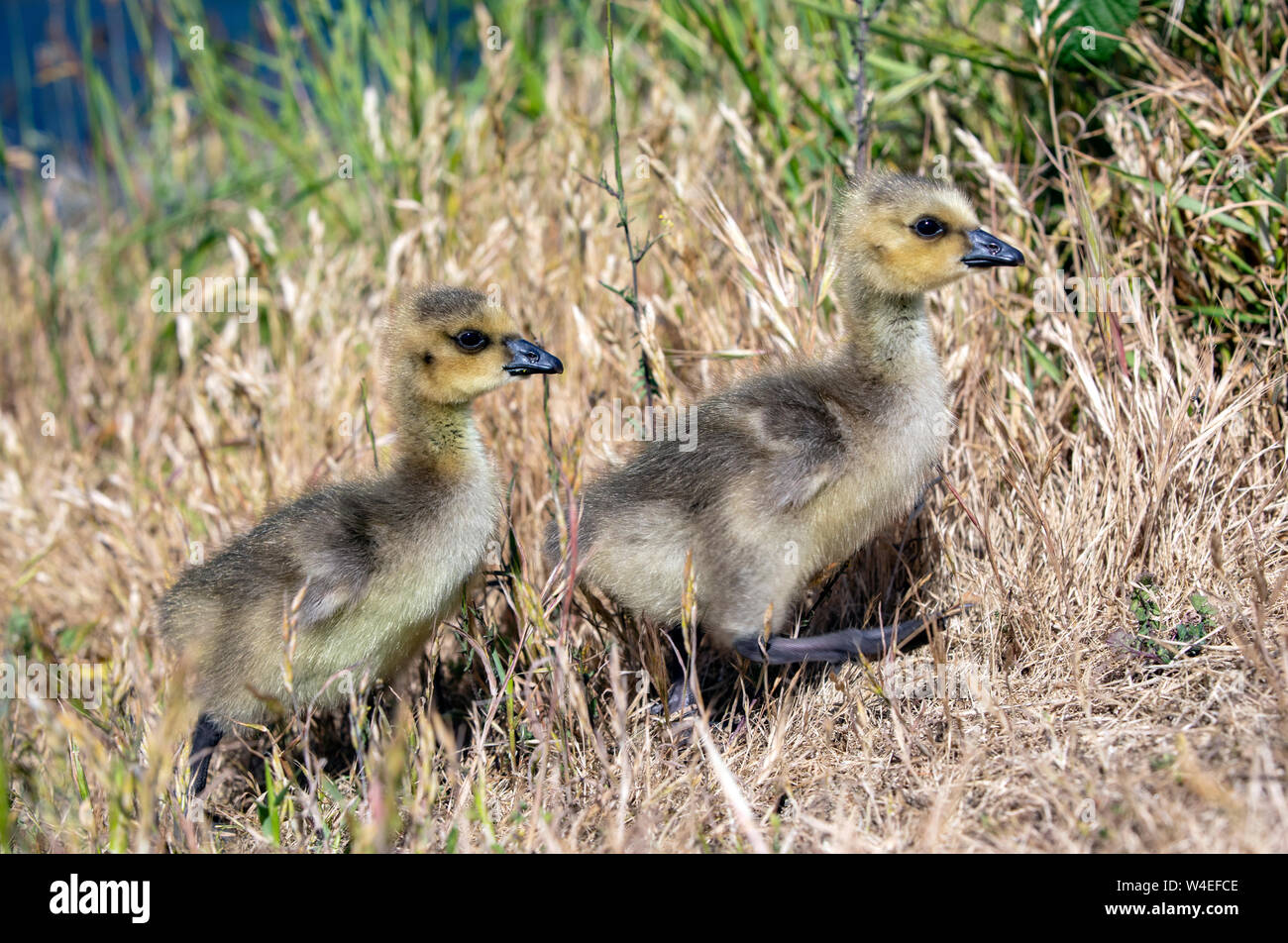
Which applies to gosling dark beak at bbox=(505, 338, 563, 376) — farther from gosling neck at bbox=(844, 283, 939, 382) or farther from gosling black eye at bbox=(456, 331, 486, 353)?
gosling neck at bbox=(844, 283, 939, 382)

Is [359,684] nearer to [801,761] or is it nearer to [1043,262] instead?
[801,761]

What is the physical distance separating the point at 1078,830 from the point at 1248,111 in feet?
7.47

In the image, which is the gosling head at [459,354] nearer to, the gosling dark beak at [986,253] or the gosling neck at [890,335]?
the gosling neck at [890,335]

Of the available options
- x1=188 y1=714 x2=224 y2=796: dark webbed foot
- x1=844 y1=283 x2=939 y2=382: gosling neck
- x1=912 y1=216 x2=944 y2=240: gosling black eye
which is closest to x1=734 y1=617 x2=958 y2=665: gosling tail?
x1=844 y1=283 x2=939 y2=382: gosling neck

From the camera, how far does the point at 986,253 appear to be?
312cm

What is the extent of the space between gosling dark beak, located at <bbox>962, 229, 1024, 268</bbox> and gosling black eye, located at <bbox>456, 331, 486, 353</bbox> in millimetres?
1249

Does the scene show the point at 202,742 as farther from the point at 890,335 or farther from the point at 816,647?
the point at 890,335

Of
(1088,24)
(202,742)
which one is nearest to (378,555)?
(202,742)

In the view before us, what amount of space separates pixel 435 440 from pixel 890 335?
1210 mm

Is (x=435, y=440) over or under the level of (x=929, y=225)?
under

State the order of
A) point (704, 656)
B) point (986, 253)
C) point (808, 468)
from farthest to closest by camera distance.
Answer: point (704, 656), point (986, 253), point (808, 468)

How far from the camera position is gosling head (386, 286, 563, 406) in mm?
3189

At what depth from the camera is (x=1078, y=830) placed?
7.69 ft

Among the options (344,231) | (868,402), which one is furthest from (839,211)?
(344,231)
